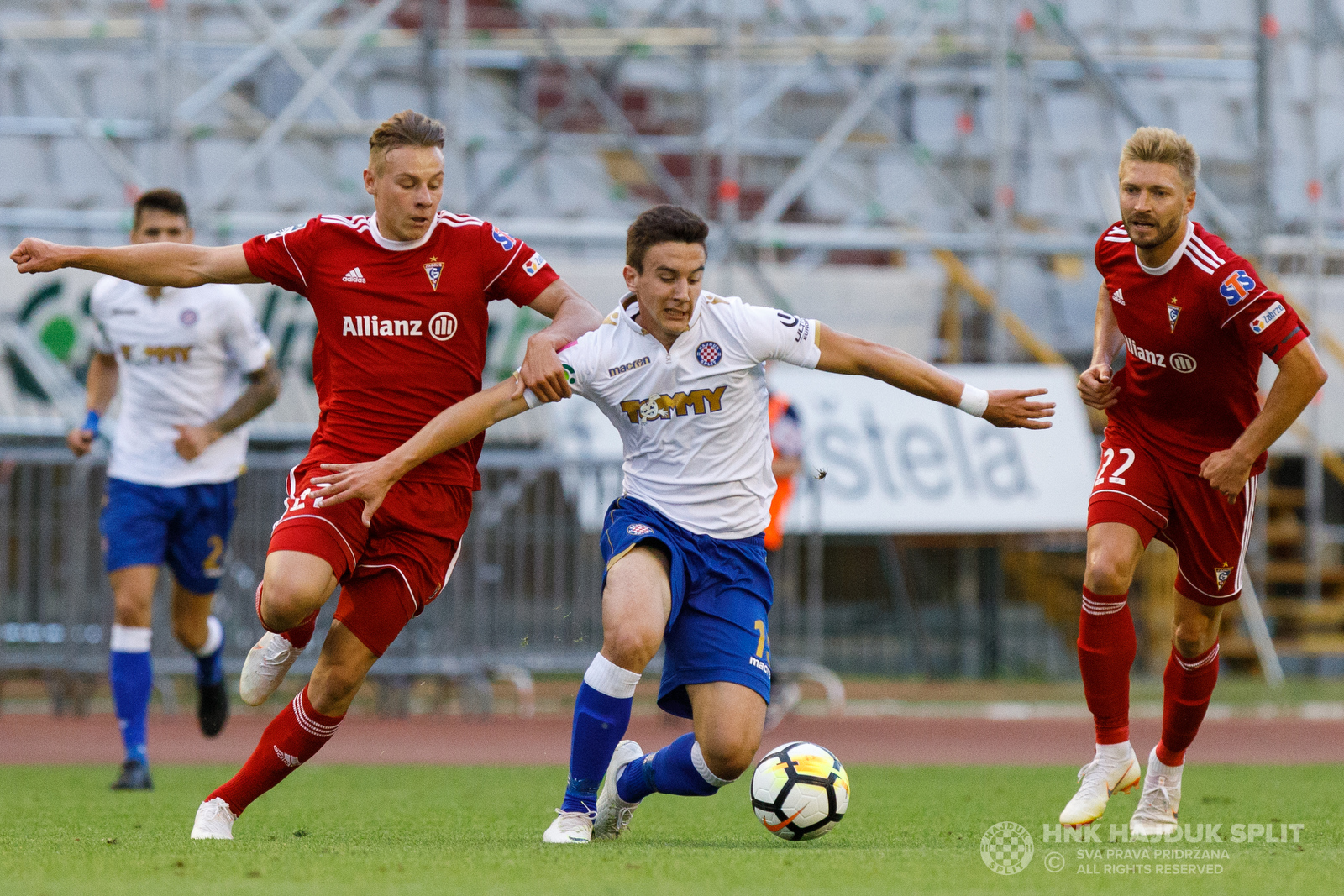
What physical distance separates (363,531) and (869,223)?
37.4 ft

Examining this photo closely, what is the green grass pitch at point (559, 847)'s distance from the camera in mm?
4363

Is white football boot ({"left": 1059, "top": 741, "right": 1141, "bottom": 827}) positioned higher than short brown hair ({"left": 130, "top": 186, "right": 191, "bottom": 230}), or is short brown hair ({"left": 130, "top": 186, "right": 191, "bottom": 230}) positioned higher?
short brown hair ({"left": 130, "top": 186, "right": 191, "bottom": 230})

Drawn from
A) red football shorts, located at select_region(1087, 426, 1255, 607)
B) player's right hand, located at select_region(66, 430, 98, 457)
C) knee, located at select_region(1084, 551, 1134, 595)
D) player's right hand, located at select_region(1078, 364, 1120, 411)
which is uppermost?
player's right hand, located at select_region(1078, 364, 1120, 411)

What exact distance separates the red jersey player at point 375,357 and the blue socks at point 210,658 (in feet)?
7.98

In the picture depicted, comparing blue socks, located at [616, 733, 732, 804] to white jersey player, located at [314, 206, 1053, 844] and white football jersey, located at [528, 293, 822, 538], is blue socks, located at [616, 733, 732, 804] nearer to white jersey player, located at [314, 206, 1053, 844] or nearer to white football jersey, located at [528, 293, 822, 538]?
white jersey player, located at [314, 206, 1053, 844]

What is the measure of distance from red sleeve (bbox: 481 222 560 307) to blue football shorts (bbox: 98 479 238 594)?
272 centimetres

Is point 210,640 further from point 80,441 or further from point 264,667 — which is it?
point 264,667

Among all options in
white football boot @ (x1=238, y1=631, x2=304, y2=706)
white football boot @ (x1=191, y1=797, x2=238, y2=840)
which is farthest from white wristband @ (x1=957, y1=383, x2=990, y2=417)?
white football boot @ (x1=191, y1=797, x2=238, y2=840)

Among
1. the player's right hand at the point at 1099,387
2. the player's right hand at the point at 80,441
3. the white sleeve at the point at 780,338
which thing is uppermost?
the white sleeve at the point at 780,338

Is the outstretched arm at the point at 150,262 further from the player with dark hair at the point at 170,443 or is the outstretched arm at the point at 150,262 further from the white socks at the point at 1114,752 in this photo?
the white socks at the point at 1114,752

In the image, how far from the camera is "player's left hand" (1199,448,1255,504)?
19.1 feet

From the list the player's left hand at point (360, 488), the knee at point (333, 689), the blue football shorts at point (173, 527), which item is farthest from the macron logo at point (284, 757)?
the blue football shorts at point (173, 527)

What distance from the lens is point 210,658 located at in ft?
27.3

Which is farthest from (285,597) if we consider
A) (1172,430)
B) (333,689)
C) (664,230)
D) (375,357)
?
(1172,430)
